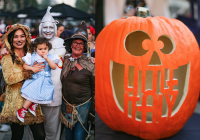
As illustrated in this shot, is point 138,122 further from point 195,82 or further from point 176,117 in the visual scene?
point 195,82

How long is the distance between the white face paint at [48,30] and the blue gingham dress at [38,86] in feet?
0.71

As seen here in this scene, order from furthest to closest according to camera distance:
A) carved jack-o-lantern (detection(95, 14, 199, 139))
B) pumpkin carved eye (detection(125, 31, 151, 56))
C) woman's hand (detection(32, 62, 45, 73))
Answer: pumpkin carved eye (detection(125, 31, 151, 56)), carved jack-o-lantern (detection(95, 14, 199, 139)), woman's hand (detection(32, 62, 45, 73))

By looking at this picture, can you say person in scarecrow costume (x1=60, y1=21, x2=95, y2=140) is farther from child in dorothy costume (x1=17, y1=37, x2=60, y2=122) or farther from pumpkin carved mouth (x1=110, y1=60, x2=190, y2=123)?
pumpkin carved mouth (x1=110, y1=60, x2=190, y2=123)

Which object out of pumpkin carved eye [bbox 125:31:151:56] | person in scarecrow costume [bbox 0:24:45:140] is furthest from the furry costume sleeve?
pumpkin carved eye [bbox 125:31:151:56]

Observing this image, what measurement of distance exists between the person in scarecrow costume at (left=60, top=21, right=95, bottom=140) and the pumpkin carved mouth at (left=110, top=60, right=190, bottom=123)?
52 cm

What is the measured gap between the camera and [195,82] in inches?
110

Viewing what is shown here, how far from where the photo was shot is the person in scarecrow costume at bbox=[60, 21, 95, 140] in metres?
2.27

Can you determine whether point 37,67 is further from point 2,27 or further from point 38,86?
point 2,27

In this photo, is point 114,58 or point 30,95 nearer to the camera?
point 30,95

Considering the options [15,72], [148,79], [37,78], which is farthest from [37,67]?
[148,79]

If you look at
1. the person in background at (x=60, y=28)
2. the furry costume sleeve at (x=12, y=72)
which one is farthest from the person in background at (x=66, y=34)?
the furry costume sleeve at (x=12, y=72)

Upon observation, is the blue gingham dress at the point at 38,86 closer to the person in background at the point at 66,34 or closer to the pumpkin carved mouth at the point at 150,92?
the person in background at the point at 66,34

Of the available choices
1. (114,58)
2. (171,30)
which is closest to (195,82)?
(171,30)

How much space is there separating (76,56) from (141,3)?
13.5 feet
